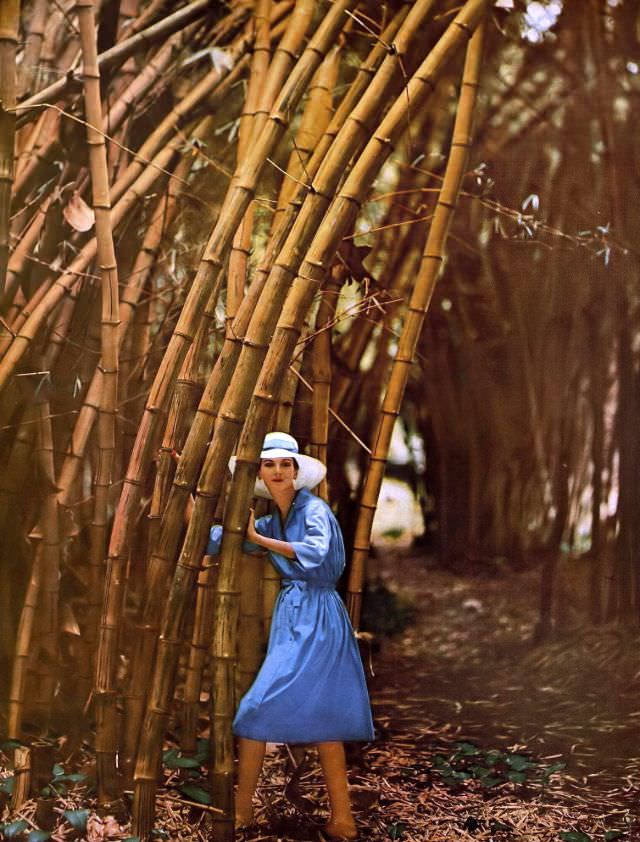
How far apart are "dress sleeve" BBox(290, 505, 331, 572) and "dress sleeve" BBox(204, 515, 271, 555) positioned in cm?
7

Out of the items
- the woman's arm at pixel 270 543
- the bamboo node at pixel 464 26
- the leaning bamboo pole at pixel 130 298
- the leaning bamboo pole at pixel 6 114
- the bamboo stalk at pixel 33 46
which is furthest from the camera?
the bamboo stalk at pixel 33 46

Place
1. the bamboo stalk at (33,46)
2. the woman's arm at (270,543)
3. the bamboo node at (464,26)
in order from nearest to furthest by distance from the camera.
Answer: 1. the woman's arm at (270,543)
2. the bamboo node at (464,26)
3. the bamboo stalk at (33,46)

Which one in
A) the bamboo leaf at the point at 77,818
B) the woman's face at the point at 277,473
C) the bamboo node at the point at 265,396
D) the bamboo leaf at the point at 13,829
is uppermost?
the bamboo node at the point at 265,396

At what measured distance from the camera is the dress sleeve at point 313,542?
1.82m

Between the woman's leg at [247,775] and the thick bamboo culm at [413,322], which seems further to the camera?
the thick bamboo culm at [413,322]

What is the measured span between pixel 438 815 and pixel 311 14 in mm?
1722

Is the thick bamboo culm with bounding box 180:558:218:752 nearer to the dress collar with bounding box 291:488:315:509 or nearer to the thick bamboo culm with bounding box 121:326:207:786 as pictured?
the thick bamboo culm with bounding box 121:326:207:786

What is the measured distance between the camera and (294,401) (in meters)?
2.02

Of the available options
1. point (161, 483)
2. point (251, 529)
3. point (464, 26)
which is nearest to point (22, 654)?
point (161, 483)

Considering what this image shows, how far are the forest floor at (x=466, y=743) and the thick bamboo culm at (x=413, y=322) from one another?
0.15 metres

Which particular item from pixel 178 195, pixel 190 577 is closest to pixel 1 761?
pixel 190 577

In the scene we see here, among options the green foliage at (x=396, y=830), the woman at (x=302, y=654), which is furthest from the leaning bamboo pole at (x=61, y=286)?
the green foliage at (x=396, y=830)

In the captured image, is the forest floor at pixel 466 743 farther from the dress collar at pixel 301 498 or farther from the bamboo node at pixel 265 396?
the bamboo node at pixel 265 396

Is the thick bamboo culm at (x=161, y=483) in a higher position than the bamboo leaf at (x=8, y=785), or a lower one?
higher
